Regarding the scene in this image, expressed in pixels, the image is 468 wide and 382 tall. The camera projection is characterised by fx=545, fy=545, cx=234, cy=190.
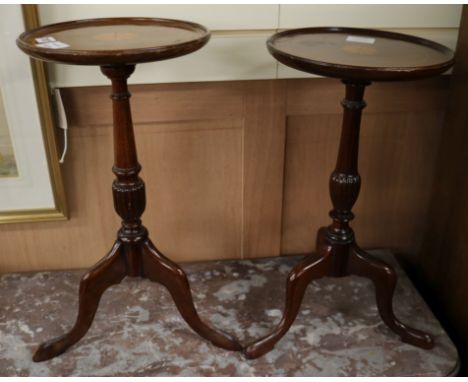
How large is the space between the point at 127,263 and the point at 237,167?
1.59ft

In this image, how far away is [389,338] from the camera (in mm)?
1578

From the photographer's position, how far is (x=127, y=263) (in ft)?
4.83

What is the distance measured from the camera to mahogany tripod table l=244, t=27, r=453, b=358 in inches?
46.5

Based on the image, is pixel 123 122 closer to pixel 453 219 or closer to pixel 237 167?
pixel 237 167

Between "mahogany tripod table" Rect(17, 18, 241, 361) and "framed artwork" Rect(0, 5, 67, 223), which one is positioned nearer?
"mahogany tripod table" Rect(17, 18, 241, 361)

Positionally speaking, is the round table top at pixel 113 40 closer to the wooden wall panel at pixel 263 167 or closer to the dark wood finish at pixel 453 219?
the wooden wall panel at pixel 263 167

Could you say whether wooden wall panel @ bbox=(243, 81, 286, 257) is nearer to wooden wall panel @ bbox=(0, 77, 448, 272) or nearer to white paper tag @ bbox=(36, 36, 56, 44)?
wooden wall panel @ bbox=(0, 77, 448, 272)

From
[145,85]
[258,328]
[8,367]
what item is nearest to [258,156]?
[145,85]

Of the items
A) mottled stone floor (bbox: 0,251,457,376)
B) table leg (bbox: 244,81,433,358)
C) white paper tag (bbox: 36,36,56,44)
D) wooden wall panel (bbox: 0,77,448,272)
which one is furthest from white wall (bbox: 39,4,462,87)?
mottled stone floor (bbox: 0,251,457,376)

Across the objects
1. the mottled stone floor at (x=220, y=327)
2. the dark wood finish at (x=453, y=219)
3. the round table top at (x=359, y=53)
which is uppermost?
the round table top at (x=359, y=53)

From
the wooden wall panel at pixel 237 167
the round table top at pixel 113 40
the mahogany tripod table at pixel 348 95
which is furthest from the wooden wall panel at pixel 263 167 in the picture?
the round table top at pixel 113 40

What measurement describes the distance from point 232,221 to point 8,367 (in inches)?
31.3

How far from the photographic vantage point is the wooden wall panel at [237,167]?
1.63m

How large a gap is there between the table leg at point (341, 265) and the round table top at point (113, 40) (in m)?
0.50
